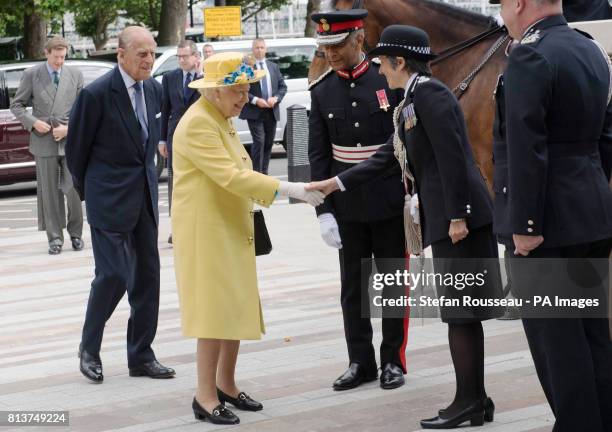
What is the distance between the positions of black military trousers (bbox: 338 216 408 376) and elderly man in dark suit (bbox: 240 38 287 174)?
968cm

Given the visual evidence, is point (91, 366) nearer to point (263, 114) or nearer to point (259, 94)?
point (263, 114)

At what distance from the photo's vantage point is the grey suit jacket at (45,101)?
1205 centimetres

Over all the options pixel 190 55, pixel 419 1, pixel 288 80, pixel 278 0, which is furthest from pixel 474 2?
pixel 419 1

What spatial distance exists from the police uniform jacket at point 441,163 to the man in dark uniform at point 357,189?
0.59 meters

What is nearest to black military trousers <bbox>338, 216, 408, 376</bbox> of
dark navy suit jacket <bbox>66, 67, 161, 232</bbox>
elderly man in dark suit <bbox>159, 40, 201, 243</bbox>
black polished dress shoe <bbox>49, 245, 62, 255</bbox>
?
dark navy suit jacket <bbox>66, 67, 161, 232</bbox>

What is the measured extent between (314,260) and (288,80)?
1121 cm

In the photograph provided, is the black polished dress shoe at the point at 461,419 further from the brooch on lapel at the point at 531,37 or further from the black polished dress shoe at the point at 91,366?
the black polished dress shoe at the point at 91,366

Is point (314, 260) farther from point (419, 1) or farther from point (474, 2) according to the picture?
point (474, 2)

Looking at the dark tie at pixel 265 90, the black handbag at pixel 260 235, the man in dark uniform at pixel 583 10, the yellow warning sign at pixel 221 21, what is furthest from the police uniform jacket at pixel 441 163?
the yellow warning sign at pixel 221 21

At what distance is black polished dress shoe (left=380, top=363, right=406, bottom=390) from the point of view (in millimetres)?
6312

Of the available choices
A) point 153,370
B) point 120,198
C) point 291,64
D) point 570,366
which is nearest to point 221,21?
point 291,64

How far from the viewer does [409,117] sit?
5719mm

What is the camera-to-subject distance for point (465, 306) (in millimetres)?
5594

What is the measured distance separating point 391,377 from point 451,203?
4.19 feet
